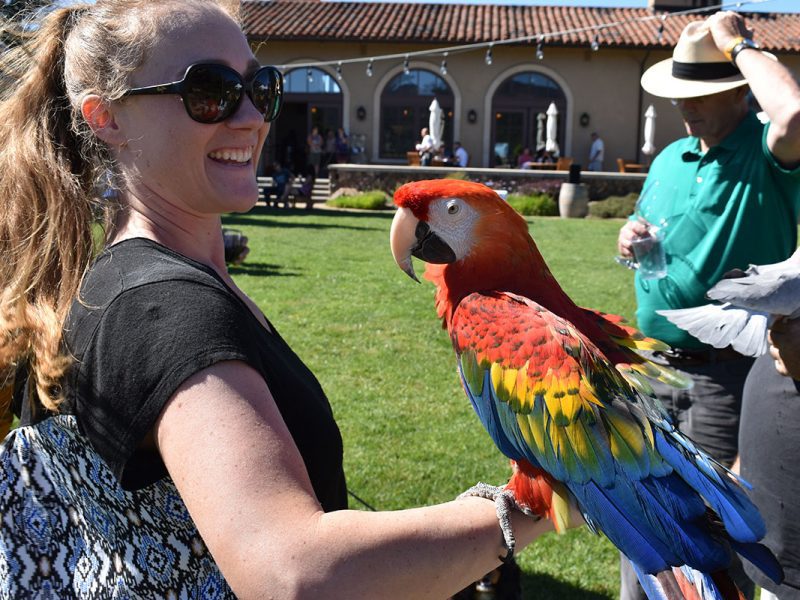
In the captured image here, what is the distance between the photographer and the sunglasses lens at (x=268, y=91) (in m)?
1.35

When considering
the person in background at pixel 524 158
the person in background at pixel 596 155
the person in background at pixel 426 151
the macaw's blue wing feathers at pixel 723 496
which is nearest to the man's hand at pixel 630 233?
the macaw's blue wing feathers at pixel 723 496

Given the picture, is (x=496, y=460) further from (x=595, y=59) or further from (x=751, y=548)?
(x=595, y=59)

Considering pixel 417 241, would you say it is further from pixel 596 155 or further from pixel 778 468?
pixel 596 155

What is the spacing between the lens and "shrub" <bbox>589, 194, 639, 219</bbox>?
18.3 metres

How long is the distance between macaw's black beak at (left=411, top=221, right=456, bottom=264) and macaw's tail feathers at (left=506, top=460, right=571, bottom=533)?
561 mm

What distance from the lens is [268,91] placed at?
4.56ft

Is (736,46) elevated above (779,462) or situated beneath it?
elevated above

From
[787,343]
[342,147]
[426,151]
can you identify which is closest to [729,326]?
[787,343]

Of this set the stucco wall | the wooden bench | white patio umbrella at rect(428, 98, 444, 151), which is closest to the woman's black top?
the wooden bench

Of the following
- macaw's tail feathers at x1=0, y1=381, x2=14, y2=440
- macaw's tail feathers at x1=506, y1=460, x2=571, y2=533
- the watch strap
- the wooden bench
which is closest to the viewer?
macaw's tail feathers at x1=0, y1=381, x2=14, y2=440

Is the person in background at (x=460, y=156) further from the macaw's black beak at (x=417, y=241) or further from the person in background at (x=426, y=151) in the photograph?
the macaw's black beak at (x=417, y=241)

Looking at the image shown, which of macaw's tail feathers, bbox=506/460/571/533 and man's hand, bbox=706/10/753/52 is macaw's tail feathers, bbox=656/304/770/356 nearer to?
macaw's tail feathers, bbox=506/460/571/533

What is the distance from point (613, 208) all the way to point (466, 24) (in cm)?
946

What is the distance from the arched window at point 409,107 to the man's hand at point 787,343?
2282 cm
